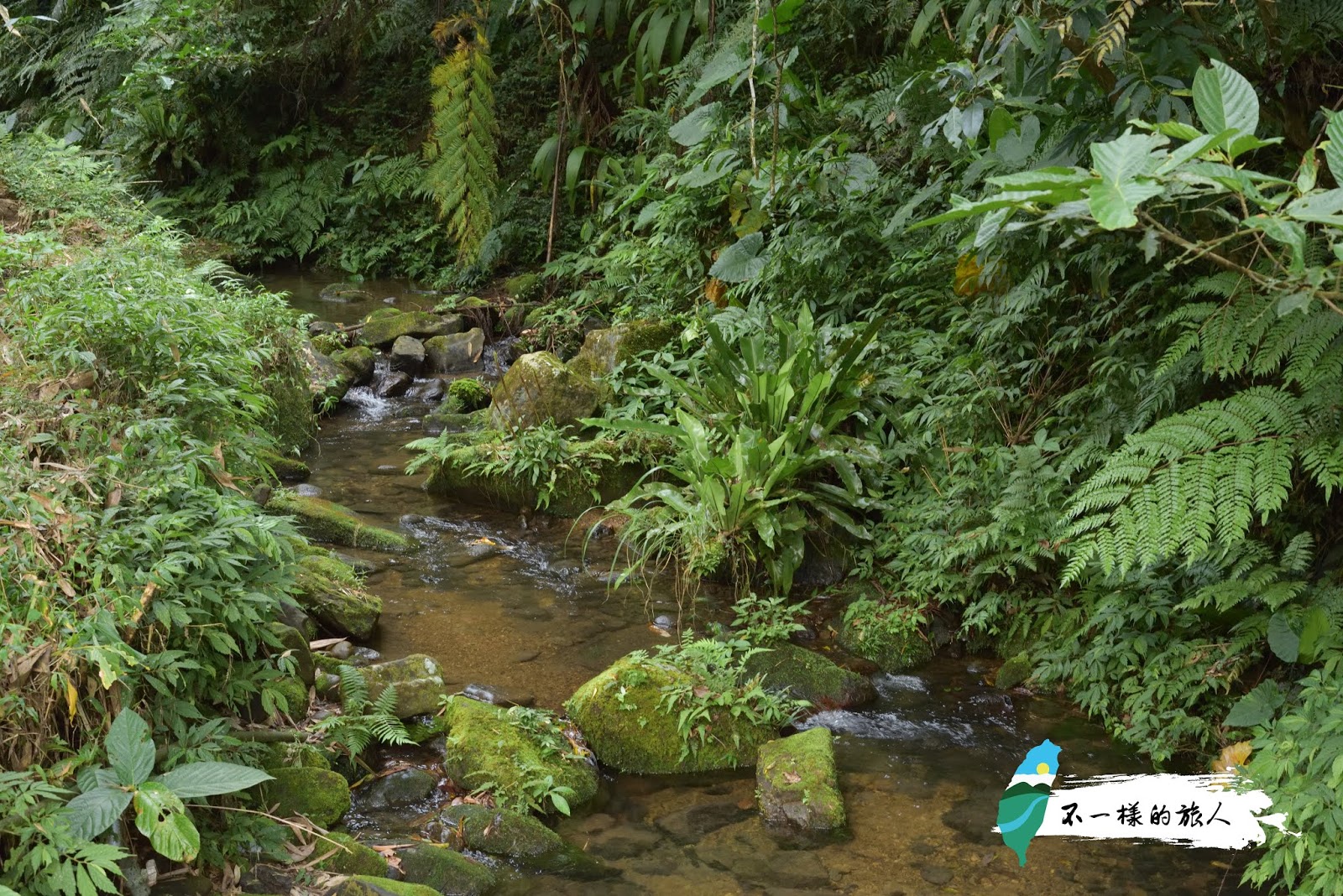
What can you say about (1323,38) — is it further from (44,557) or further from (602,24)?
(602,24)

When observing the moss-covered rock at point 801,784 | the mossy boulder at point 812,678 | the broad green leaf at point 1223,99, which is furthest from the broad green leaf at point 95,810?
the broad green leaf at point 1223,99

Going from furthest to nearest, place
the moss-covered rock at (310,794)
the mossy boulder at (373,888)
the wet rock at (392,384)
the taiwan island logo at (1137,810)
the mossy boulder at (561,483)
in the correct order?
the wet rock at (392,384) → the mossy boulder at (561,483) → the taiwan island logo at (1137,810) → the moss-covered rock at (310,794) → the mossy boulder at (373,888)

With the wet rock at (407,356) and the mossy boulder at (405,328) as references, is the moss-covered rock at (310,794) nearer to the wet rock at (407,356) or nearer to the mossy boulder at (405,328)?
the wet rock at (407,356)

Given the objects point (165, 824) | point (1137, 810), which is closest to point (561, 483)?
point (1137, 810)

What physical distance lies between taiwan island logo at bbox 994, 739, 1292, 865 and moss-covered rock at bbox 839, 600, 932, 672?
78 centimetres

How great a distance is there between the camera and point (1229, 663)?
3271 mm

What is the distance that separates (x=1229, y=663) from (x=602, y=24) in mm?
7491

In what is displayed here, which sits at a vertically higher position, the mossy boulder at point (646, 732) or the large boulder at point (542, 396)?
the large boulder at point (542, 396)

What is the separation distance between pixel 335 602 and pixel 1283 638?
330 centimetres

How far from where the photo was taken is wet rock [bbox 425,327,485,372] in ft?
26.3

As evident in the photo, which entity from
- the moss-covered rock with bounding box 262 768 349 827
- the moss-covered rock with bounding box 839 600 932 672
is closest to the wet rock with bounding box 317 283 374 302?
the moss-covered rock with bounding box 839 600 932 672

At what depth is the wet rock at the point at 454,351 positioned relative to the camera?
8.02 m

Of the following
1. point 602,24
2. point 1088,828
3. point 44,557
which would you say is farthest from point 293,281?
point 1088,828

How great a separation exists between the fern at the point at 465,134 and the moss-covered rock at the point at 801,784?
5571mm
